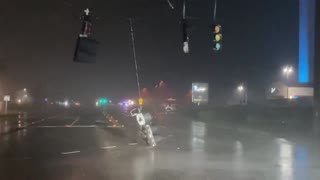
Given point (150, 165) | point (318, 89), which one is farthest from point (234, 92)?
point (150, 165)

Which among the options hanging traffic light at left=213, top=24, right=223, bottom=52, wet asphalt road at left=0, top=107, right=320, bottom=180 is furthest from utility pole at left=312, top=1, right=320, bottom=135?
hanging traffic light at left=213, top=24, right=223, bottom=52

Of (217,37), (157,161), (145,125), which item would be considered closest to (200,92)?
(217,37)

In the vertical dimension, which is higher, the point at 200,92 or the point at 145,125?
the point at 200,92

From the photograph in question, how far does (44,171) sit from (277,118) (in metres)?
36.5

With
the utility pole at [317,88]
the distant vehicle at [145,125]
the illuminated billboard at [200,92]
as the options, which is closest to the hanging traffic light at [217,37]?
the distant vehicle at [145,125]

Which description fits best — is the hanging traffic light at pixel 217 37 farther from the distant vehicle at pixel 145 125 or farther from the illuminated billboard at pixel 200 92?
the illuminated billboard at pixel 200 92

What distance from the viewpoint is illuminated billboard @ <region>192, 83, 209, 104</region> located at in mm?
89287

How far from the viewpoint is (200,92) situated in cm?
9044

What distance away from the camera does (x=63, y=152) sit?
1986 cm

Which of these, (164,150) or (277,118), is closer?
(164,150)

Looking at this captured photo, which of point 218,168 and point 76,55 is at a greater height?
point 76,55

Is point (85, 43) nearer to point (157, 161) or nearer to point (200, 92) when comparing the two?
point (157, 161)

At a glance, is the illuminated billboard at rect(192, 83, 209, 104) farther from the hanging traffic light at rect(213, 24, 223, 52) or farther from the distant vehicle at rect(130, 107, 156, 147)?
the distant vehicle at rect(130, 107, 156, 147)

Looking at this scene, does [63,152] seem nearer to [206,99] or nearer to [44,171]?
[44,171]
